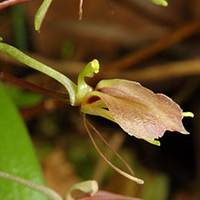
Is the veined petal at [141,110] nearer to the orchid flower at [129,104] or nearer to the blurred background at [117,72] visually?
the orchid flower at [129,104]

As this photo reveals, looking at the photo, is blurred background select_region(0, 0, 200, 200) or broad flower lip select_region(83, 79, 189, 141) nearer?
broad flower lip select_region(83, 79, 189, 141)

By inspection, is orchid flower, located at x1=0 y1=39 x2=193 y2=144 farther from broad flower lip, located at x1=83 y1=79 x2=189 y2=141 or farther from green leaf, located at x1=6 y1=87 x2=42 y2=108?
green leaf, located at x1=6 y1=87 x2=42 y2=108

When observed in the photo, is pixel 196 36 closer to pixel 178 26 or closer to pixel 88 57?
pixel 178 26

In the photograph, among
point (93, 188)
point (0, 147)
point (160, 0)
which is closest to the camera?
point (160, 0)

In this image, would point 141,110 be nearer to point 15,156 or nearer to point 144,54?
point 15,156

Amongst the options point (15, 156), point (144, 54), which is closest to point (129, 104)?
point (15, 156)

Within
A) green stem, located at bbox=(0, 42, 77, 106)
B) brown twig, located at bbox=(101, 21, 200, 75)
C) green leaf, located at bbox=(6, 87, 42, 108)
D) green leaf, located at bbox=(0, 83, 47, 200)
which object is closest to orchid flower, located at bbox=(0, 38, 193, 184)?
green stem, located at bbox=(0, 42, 77, 106)

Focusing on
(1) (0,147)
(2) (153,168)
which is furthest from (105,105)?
(2) (153,168)
